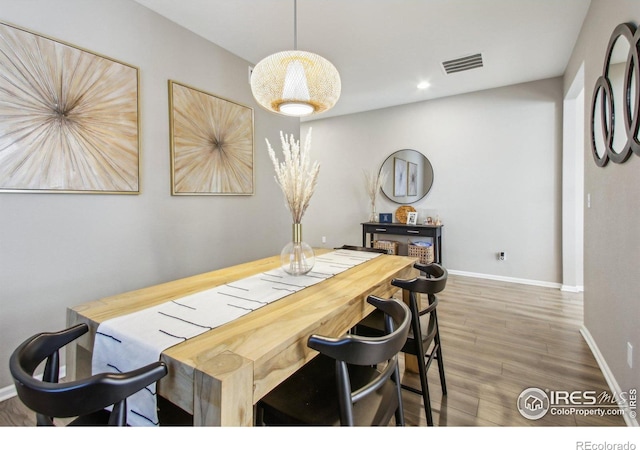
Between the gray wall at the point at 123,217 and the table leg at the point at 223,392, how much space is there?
1.79m

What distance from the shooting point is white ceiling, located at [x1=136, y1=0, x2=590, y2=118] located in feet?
7.97

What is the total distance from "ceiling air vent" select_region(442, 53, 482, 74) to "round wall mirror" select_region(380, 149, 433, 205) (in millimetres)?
1410

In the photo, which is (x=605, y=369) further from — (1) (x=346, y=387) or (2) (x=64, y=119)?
(2) (x=64, y=119)

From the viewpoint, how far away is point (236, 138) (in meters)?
3.17

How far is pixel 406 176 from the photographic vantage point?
4957mm

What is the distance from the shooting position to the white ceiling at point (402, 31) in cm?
243

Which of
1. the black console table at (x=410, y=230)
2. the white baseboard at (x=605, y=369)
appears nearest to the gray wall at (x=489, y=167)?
the black console table at (x=410, y=230)

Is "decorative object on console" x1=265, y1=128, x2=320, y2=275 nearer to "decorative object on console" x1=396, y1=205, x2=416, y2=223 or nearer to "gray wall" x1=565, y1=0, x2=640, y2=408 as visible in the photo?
"gray wall" x1=565, y1=0, x2=640, y2=408

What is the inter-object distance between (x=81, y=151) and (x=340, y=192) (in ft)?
13.7

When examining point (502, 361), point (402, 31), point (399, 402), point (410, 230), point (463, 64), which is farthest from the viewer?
point (410, 230)

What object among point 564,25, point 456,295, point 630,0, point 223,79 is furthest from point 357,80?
point 456,295

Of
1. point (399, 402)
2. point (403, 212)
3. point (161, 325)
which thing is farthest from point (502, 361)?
point (403, 212)

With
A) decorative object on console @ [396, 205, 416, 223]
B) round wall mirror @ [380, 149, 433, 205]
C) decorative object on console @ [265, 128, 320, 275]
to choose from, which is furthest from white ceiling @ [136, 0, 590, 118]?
decorative object on console @ [396, 205, 416, 223]

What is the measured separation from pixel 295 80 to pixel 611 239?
2.11 meters
